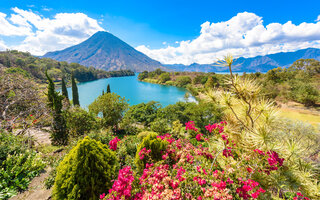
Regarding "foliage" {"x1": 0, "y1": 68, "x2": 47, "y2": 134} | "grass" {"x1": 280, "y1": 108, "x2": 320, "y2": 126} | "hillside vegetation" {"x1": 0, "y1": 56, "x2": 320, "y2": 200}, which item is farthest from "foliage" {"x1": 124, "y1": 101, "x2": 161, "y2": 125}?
"grass" {"x1": 280, "y1": 108, "x2": 320, "y2": 126}

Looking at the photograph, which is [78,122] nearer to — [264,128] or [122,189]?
[122,189]

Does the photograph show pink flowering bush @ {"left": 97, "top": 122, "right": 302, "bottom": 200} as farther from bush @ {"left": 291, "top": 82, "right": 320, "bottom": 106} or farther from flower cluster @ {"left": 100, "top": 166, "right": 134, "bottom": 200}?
bush @ {"left": 291, "top": 82, "right": 320, "bottom": 106}

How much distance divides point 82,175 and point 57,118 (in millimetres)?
8009

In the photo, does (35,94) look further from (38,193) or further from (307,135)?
(307,135)

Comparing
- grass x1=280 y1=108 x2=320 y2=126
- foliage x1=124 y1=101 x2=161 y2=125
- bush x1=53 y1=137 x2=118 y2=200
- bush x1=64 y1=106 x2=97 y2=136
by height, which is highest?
bush x1=53 y1=137 x2=118 y2=200

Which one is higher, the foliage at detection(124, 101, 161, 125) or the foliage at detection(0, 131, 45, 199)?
the foliage at detection(0, 131, 45, 199)

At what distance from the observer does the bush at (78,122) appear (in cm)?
1033

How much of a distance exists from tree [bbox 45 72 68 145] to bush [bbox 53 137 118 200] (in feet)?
23.4

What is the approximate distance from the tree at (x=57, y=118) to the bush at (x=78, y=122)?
461mm

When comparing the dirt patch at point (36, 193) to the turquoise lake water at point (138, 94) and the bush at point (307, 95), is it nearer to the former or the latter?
the turquoise lake water at point (138, 94)

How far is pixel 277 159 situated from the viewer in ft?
8.50

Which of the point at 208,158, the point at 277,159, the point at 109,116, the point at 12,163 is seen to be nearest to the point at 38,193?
the point at 12,163

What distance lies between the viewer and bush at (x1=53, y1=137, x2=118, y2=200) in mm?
3520

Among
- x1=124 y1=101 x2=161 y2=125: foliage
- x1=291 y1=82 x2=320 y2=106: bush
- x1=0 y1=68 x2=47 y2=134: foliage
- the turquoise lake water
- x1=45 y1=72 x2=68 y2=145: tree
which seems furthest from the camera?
the turquoise lake water
